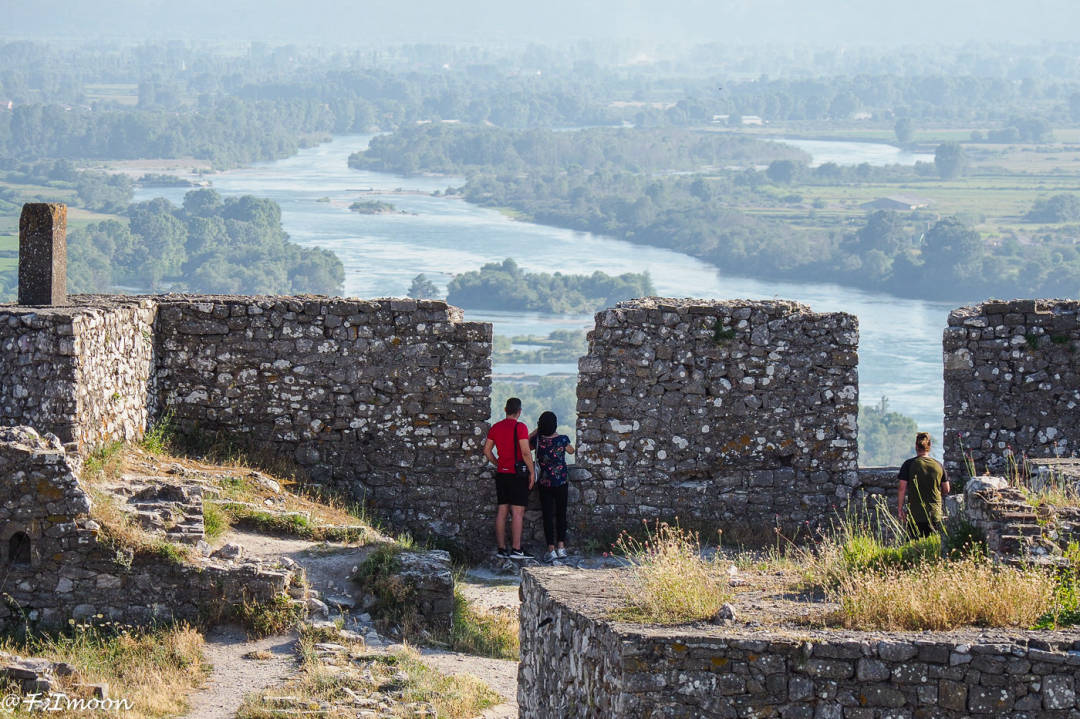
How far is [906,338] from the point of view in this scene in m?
80.9

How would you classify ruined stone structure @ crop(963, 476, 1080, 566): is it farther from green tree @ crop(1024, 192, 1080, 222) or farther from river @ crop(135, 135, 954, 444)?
A: green tree @ crop(1024, 192, 1080, 222)

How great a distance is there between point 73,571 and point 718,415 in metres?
5.83

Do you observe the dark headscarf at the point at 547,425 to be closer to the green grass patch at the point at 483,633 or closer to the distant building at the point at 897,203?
the green grass patch at the point at 483,633

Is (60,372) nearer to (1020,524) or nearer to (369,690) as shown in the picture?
(369,690)

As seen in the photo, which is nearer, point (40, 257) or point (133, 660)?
point (133, 660)

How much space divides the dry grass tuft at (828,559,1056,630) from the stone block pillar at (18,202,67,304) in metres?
7.86

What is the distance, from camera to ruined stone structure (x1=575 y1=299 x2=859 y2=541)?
1327 centimetres

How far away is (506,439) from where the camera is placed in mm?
12898

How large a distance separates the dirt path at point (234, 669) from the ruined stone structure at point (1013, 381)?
6.60 meters


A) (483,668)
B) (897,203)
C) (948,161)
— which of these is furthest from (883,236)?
(483,668)

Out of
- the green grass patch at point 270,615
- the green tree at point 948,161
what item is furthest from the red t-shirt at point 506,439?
the green tree at point 948,161

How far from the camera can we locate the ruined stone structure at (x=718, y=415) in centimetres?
1327

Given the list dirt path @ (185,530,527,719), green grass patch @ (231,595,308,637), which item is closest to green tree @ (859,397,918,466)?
dirt path @ (185,530,527,719)

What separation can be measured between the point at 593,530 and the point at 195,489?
3.83 meters
